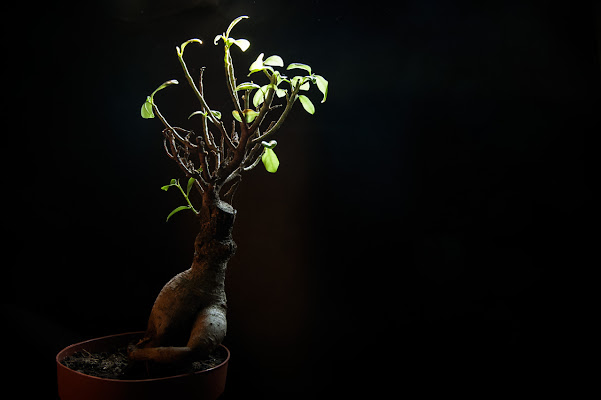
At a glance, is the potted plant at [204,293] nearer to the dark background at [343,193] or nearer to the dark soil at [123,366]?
the dark soil at [123,366]

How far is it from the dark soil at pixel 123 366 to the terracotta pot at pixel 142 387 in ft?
0.12

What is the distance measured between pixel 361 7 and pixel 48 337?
4.76 feet

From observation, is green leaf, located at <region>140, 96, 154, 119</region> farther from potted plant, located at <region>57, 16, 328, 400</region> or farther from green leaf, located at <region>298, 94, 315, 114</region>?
green leaf, located at <region>298, 94, 315, 114</region>

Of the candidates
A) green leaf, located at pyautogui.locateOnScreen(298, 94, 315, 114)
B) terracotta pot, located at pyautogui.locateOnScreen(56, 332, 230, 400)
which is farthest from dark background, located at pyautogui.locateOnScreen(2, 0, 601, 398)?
terracotta pot, located at pyautogui.locateOnScreen(56, 332, 230, 400)

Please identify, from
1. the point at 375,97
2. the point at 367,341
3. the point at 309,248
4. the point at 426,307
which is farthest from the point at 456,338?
the point at 375,97

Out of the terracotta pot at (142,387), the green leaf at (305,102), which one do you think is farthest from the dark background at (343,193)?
the terracotta pot at (142,387)

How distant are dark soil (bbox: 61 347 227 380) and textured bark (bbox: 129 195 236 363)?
45 millimetres

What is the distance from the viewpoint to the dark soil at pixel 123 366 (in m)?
0.88

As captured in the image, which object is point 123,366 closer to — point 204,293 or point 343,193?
point 204,293

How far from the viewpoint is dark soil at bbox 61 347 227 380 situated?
881 millimetres

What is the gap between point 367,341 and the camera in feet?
4.36

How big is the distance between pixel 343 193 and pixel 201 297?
0.57 metres

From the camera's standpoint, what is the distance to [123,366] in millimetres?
974

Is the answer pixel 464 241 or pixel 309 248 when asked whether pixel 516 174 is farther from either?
pixel 309 248
